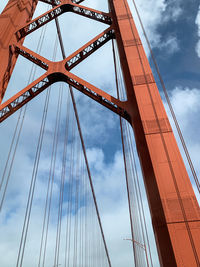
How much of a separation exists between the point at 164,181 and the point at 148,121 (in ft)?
4.69

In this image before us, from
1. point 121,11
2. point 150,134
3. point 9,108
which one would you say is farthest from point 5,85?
point 150,134

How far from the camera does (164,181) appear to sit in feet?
11.2

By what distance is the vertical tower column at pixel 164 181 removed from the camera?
2916mm

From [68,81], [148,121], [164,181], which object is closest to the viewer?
[164,181]

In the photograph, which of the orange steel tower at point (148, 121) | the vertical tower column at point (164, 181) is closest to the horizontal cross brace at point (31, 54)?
the orange steel tower at point (148, 121)

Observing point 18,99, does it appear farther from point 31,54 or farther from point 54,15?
point 54,15

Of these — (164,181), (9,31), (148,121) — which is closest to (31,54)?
(9,31)

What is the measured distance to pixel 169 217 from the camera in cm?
312

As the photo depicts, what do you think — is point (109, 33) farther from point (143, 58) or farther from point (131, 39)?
point (143, 58)

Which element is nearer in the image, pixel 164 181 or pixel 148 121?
pixel 164 181

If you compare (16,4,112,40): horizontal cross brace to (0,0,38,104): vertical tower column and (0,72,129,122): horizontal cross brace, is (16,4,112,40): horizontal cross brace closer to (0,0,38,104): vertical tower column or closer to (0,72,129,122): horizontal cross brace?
(0,0,38,104): vertical tower column

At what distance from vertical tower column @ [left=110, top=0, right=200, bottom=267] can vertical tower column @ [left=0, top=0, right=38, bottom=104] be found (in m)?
4.67

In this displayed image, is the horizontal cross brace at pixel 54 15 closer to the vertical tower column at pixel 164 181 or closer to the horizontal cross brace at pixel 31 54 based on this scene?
the horizontal cross brace at pixel 31 54

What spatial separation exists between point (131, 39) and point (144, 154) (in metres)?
3.86
